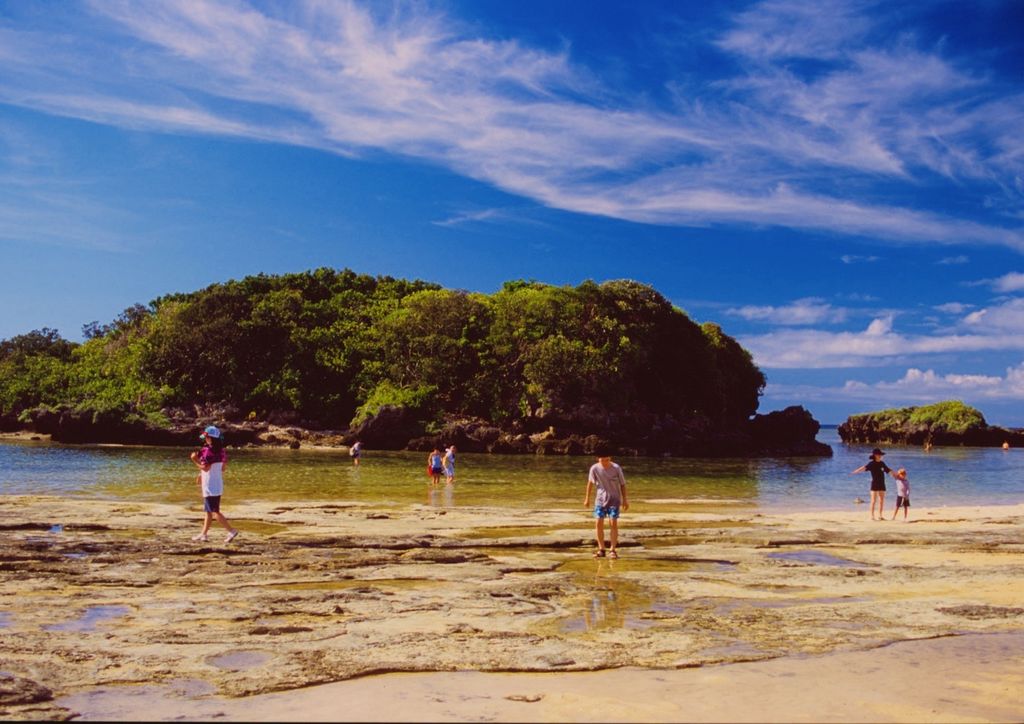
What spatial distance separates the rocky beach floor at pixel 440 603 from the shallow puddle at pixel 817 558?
0.05m

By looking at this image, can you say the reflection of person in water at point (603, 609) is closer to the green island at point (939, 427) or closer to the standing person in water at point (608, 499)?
the standing person in water at point (608, 499)

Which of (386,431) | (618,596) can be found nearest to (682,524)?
(618,596)

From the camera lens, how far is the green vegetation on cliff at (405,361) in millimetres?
63875

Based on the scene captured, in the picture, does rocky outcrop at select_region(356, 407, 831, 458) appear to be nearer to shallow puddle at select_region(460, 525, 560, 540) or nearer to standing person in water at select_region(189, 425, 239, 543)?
shallow puddle at select_region(460, 525, 560, 540)

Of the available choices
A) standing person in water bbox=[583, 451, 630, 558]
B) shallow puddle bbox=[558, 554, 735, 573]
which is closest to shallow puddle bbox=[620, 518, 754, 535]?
standing person in water bbox=[583, 451, 630, 558]

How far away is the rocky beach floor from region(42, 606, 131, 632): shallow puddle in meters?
0.04

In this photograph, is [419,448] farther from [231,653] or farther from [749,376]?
[231,653]

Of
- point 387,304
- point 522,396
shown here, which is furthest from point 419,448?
point 387,304

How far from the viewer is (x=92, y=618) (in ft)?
27.1

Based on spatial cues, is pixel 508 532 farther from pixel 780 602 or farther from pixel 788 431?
pixel 788 431

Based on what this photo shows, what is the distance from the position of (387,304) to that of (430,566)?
217 feet

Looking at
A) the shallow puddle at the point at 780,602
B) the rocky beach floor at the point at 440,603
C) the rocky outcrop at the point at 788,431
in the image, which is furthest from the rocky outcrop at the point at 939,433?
the shallow puddle at the point at 780,602

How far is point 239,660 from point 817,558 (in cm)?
992

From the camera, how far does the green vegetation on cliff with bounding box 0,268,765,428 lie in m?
63.9
